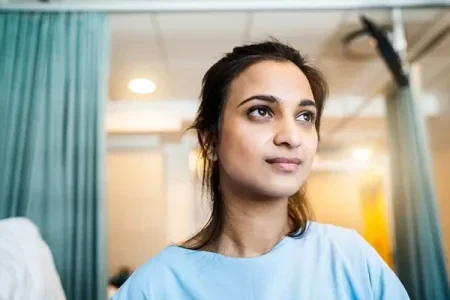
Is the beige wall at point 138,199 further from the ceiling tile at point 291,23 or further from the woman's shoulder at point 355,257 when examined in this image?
the woman's shoulder at point 355,257

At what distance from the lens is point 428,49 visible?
4.86ft

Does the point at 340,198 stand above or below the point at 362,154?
below

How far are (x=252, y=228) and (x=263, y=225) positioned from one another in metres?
0.01

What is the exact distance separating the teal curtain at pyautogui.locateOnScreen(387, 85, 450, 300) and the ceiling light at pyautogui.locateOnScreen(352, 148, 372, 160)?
0.66 meters

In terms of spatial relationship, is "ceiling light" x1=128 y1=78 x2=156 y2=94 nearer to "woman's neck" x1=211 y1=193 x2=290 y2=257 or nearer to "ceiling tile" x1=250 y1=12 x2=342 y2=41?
"ceiling tile" x1=250 y1=12 x2=342 y2=41

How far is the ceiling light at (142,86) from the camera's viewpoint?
5.18 ft

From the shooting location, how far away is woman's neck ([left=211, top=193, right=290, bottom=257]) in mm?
505

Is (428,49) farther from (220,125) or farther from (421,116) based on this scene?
(220,125)

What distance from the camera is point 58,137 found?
100cm

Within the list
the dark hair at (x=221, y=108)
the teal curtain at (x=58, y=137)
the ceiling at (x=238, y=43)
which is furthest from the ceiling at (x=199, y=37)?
the dark hair at (x=221, y=108)

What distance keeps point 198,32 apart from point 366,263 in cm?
102

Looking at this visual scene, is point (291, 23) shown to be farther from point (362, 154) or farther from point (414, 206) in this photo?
point (362, 154)

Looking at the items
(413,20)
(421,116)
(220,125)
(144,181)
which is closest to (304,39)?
(413,20)

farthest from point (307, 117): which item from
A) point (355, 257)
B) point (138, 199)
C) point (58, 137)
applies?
point (138, 199)
